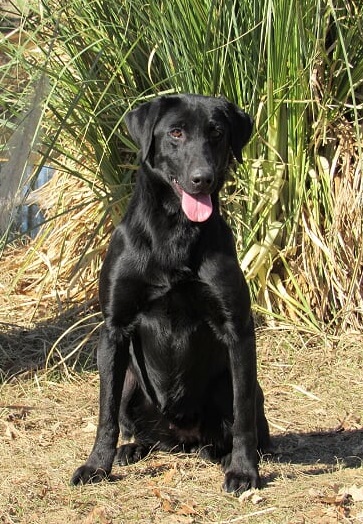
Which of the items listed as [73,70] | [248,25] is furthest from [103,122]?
[248,25]

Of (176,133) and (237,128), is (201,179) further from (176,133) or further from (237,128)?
(237,128)

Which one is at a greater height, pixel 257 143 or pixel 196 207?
pixel 257 143

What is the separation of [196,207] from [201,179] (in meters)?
0.13

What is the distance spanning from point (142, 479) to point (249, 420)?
0.45 metres

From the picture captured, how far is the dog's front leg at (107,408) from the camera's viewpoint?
3148 millimetres

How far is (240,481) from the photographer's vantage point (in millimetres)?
3059

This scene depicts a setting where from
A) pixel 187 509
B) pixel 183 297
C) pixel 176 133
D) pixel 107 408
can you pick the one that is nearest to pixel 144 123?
pixel 176 133

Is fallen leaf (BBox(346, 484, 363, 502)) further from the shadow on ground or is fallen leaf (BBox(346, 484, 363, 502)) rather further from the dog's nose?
the dog's nose

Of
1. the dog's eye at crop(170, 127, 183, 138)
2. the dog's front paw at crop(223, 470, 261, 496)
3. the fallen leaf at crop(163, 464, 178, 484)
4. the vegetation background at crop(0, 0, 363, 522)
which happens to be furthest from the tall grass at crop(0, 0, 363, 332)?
the dog's front paw at crop(223, 470, 261, 496)

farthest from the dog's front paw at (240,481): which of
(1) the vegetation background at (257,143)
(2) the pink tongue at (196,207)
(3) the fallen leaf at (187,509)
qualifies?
(1) the vegetation background at (257,143)

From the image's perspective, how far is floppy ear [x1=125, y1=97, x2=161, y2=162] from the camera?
128 inches

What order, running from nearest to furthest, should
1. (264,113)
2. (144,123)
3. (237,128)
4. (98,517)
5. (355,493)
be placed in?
(98,517) → (355,493) → (144,123) → (237,128) → (264,113)

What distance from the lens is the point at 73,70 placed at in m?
5.00

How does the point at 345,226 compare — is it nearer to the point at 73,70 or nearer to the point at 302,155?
the point at 302,155
